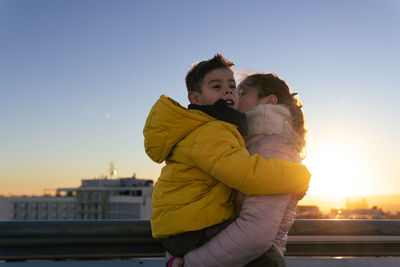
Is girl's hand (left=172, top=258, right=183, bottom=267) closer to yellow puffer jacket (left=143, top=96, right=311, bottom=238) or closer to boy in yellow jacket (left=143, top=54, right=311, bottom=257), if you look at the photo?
boy in yellow jacket (left=143, top=54, right=311, bottom=257)

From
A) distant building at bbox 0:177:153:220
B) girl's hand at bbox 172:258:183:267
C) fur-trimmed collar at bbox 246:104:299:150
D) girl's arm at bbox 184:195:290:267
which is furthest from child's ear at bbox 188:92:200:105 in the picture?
distant building at bbox 0:177:153:220

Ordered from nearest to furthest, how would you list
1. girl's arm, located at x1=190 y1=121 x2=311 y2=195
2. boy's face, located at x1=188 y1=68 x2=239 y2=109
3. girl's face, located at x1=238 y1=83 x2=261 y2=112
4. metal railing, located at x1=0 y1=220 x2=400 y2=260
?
girl's arm, located at x1=190 y1=121 x2=311 y2=195 → boy's face, located at x1=188 y1=68 x2=239 y2=109 → girl's face, located at x1=238 y1=83 x2=261 y2=112 → metal railing, located at x1=0 y1=220 x2=400 y2=260

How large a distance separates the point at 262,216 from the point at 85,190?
89.9 meters

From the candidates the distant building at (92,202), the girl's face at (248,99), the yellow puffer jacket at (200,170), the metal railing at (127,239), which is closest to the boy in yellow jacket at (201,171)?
the yellow puffer jacket at (200,170)

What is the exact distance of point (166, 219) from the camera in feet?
5.11

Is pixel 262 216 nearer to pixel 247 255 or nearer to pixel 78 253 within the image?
pixel 247 255

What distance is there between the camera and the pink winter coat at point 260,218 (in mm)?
1480

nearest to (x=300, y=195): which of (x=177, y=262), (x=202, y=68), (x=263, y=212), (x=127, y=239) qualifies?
(x=263, y=212)

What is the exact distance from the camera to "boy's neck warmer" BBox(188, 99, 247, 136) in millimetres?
1576

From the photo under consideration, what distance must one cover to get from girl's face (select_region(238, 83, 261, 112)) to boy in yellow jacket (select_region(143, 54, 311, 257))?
22 cm

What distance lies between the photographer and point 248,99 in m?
1.87

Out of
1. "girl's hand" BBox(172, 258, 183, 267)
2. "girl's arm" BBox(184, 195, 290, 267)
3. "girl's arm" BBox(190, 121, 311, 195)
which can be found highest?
"girl's arm" BBox(190, 121, 311, 195)

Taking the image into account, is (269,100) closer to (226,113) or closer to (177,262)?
(226,113)

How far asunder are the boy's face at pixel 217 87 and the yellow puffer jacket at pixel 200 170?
206mm
